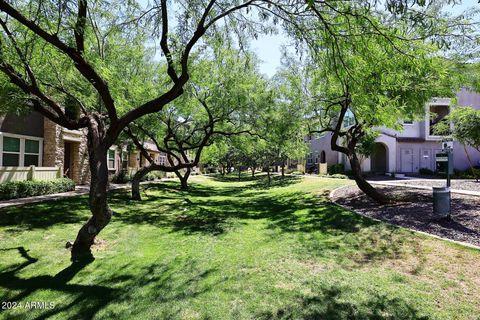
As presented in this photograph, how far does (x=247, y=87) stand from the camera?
56.2ft

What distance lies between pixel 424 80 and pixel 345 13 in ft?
21.3

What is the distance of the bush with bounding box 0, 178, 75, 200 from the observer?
12445 mm

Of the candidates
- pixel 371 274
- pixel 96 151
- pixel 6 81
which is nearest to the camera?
pixel 371 274

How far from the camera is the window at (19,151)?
49.5 feet

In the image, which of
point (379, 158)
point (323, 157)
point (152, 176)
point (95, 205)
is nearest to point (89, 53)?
point (95, 205)

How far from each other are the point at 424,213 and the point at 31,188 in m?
15.5

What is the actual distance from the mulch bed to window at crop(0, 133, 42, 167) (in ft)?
52.3

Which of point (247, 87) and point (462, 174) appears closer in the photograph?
point (247, 87)

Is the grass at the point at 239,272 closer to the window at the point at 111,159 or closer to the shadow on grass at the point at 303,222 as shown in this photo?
the shadow on grass at the point at 303,222

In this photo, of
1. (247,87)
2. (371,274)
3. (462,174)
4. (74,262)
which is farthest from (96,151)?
(462,174)

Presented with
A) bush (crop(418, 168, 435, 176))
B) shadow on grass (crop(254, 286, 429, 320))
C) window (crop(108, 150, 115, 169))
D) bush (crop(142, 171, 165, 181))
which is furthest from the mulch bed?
bush (crop(142, 171, 165, 181))

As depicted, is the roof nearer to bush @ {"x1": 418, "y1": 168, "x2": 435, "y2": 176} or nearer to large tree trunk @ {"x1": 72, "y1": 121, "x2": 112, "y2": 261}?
bush @ {"x1": 418, "y1": 168, "x2": 435, "y2": 176}

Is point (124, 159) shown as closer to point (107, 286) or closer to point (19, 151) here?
point (19, 151)

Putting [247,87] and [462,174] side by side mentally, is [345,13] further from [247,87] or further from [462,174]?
[462,174]
